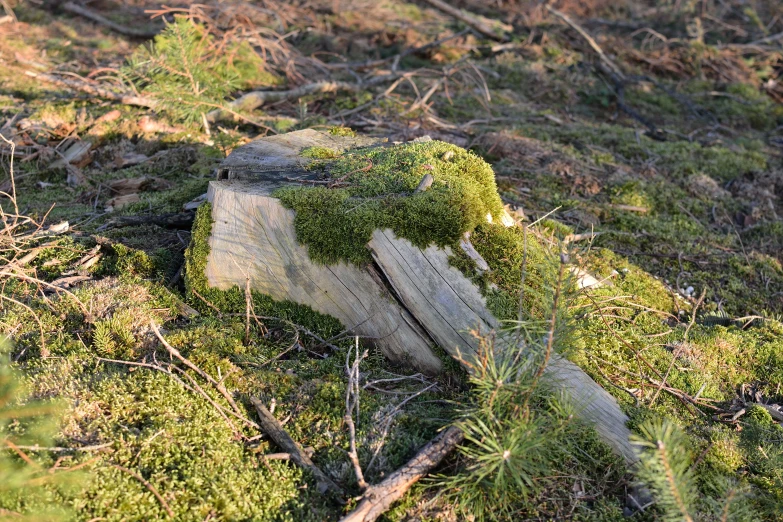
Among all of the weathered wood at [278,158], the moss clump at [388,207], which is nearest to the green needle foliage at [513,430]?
the moss clump at [388,207]

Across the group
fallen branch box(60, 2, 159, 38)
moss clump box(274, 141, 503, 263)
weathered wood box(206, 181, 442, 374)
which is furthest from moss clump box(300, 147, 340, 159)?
fallen branch box(60, 2, 159, 38)

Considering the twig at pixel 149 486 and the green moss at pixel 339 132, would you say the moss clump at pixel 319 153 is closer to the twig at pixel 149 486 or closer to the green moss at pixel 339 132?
the green moss at pixel 339 132

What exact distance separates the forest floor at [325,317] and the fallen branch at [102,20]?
0.20 ft

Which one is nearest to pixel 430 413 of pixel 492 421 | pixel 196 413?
pixel 492 421

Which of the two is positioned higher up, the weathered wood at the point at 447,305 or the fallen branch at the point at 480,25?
the weathered wood at the point at 447,305

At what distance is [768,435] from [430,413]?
200 centimetres

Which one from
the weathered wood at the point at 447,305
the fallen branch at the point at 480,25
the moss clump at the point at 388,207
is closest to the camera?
the weathered wood at the point at 447,305

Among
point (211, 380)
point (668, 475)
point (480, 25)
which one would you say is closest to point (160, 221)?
point (211, 380)

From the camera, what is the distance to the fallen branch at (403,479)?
8.72 ft

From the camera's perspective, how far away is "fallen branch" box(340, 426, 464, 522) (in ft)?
8.72

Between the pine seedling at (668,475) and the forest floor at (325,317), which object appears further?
the forest floor at (325,317)

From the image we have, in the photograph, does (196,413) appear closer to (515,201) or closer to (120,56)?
(515,201)

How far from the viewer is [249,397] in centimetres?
320

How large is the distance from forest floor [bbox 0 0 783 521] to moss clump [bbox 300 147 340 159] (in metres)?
1.13
